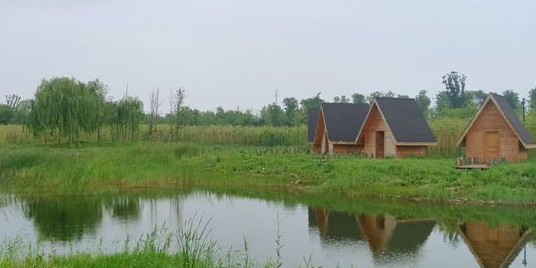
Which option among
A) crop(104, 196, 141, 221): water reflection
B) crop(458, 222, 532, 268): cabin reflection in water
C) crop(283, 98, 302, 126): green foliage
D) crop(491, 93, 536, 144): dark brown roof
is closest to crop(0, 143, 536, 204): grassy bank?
crop(104, 196, 141, 221): water reflection

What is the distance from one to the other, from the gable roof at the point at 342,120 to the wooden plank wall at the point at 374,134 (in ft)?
5.87

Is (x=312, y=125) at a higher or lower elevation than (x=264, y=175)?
higher

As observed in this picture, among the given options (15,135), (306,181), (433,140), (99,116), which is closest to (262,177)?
(306,181)

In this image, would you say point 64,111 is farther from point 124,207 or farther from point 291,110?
point 291,110

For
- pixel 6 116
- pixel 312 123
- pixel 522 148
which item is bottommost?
pixel 522 148

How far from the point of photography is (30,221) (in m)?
14.9

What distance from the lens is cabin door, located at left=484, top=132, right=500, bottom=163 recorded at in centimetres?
2391

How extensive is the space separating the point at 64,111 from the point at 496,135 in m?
21.4

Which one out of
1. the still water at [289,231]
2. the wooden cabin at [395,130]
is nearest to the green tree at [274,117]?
A: the wooden cabin at [395,130]

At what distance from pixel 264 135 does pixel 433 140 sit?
18.6 m

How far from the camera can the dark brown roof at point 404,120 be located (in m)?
26.5

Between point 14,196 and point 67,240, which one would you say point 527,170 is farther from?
point 14,196

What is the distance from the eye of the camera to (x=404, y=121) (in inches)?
1074

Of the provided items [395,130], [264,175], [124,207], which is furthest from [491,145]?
[124,207]
